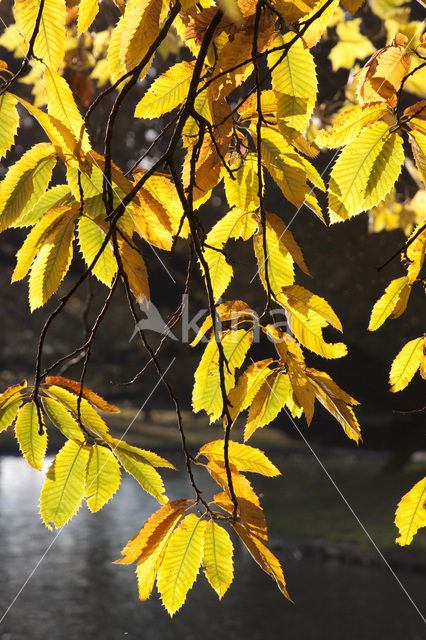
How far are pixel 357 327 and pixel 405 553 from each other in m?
3.37

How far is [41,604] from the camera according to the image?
30.5ft

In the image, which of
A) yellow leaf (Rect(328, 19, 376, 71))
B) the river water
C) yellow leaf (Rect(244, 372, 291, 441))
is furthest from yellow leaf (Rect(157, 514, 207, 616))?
the river water

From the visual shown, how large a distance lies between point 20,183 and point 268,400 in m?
0.61

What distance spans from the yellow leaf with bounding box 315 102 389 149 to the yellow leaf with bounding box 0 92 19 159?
54cm

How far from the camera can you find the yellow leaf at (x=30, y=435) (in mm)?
1272

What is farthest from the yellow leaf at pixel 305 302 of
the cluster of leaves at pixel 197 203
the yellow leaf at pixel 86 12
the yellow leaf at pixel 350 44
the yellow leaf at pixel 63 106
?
the yellow leaf at pixel 350 44

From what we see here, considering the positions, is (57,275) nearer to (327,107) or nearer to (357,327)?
(327,107)

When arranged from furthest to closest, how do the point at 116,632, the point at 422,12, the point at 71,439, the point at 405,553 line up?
the point at 405,553 < the point at 116,632 < the point at 422,12 < the point at 71,439

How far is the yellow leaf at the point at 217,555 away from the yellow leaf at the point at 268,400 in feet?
0.63

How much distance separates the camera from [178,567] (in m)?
1.23

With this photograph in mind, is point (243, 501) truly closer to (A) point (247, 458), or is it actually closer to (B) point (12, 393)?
(A) point (247, 458)

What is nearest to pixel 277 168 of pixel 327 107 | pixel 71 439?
pixel 71 439

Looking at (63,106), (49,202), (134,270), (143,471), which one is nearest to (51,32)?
(63,106)

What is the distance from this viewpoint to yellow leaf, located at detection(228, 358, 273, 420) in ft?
4.42
